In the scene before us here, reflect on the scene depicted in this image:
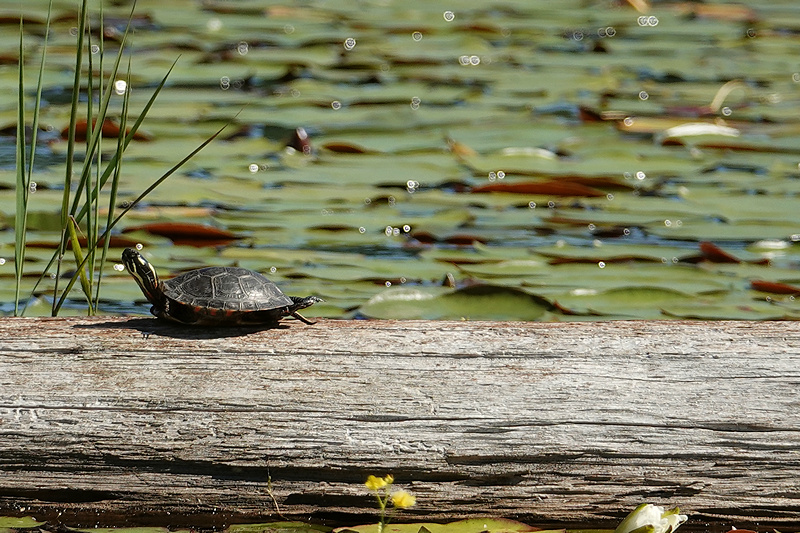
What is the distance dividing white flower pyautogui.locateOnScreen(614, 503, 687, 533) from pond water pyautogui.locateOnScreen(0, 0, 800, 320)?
1039 millimetres

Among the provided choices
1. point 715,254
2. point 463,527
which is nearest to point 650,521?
point 463,527

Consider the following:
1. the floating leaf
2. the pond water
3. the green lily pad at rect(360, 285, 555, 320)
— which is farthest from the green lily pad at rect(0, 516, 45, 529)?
the floating leaf

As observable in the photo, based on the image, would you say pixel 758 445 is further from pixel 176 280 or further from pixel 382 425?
pixel 176 280

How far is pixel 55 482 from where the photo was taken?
178 cm

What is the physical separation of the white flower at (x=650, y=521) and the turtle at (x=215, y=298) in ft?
2.37

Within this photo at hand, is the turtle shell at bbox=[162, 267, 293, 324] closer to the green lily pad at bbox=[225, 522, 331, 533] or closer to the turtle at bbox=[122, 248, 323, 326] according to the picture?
the turtle at bbox=[122, 248, 323, 326]

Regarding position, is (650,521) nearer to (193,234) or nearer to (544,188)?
(193,234)

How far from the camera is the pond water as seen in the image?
2902 mm

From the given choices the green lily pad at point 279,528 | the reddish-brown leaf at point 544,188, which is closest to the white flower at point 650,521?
the green lily pad at point 279,528

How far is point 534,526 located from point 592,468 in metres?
0.15

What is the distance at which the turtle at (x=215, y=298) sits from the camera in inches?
75.8

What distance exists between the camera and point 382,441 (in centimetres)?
177

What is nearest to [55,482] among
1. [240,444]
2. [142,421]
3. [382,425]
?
[142,421]

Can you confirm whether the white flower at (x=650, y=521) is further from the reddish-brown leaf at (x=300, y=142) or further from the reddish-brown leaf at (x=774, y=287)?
the reddish-brown leaf at (x=300, y=142)
